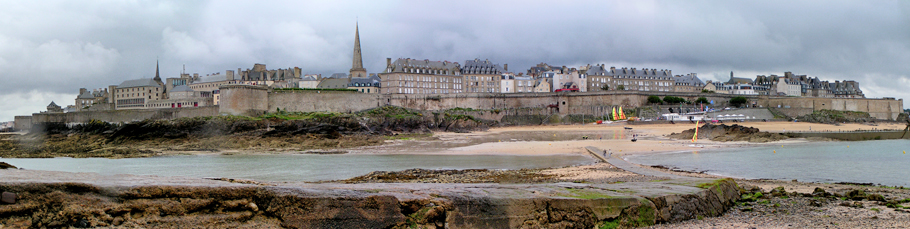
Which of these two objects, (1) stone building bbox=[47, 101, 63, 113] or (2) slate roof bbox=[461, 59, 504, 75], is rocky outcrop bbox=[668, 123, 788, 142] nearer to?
(2) slate roof bbox=[461, 59, 504, 75]

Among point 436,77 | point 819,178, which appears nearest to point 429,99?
point 436,77

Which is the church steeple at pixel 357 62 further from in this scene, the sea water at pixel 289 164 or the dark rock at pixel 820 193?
the dark rock at pixel 820 193

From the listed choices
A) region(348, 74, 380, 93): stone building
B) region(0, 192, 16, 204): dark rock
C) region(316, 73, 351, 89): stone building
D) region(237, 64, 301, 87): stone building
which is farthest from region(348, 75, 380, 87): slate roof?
region(0, 192, 16, 204): dark rock

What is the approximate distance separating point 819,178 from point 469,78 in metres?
56.0

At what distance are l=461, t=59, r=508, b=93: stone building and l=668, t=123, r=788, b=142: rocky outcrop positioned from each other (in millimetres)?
38144

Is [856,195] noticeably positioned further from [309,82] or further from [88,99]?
[88,99]

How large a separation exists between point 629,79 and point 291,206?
73.5 metres

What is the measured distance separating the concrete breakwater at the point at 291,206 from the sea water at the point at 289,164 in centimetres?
920

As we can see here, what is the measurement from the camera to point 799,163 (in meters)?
16.7

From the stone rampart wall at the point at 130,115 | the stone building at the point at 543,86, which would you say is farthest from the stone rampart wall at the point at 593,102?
the stone rampart wall at the point at 130,115

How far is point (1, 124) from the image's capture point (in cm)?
6506

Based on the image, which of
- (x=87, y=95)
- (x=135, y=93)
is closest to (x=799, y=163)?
(x=135, y=93)

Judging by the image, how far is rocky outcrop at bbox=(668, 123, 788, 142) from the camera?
2774 cm

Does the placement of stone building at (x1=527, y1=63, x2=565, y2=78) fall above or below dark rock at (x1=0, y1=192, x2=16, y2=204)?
above
